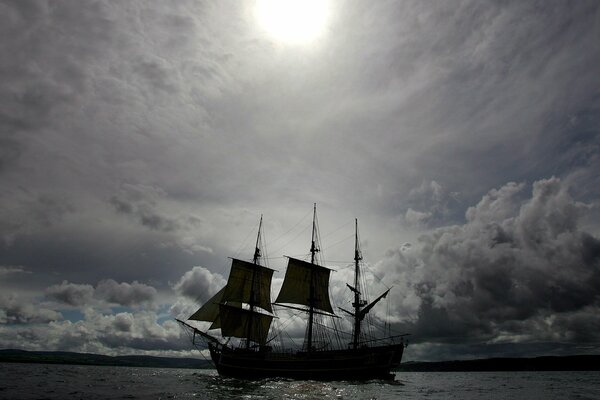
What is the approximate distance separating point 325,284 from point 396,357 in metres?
22.5

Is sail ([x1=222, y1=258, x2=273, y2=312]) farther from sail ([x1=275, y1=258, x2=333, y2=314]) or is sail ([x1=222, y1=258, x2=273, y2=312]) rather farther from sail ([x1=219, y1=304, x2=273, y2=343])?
sail ([x1=275, y1=258, x2=333, y2=314])

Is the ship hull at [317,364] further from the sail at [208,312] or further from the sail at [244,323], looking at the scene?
the sail at [208,312]

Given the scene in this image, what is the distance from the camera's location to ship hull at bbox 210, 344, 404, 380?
222 feet

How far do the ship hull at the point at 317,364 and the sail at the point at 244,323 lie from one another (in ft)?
15.3

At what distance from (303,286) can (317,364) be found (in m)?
19.9

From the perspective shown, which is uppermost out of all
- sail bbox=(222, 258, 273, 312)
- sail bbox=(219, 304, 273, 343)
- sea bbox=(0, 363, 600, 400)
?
sail bbox=(222, 258, 273, 312)

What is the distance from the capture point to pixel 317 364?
68125mm

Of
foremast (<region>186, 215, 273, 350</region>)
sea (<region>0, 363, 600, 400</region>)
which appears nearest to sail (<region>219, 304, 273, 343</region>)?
foremast (<region>186, 215, 273, 350</region>)

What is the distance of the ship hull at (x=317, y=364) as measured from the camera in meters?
67.8

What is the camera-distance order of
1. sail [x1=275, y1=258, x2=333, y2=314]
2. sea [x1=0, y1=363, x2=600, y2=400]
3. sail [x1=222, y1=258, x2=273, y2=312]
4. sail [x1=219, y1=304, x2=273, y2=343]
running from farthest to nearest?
sail [x1=275, y1=258, x2=333, y2=314], sail [x1=222, y1=258, x2=273, y2=312], sail [x1=219, y1=304, x2=273, y2=343], sea [x1=0, y1=363, x2=600, y2=400]

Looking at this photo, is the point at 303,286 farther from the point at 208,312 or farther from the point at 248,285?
the point at 208,312

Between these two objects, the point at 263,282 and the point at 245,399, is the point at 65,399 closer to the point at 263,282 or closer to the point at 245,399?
the point at 245,399

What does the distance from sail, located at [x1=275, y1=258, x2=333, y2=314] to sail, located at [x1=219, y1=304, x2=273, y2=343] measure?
222 inches

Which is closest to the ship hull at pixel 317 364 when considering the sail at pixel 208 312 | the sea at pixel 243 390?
the sea at pixel 243 390
